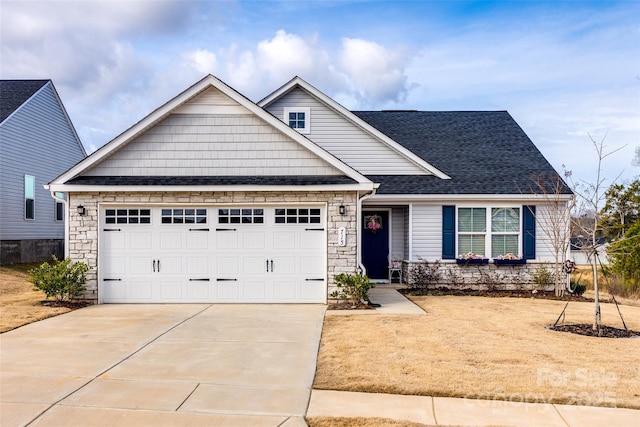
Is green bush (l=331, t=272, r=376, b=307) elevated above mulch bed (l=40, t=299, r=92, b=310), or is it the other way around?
green bush (l=331, t=272, r=376, b=307)

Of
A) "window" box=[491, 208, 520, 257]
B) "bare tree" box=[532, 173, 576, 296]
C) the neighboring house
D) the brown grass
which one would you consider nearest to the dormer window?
"window" box=[491, 208, 520, 257]

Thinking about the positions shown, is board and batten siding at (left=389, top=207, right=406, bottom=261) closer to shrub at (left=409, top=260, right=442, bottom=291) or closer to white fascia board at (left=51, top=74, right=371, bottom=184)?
shrub at (left=409, top=260, right=442, bottom=291)

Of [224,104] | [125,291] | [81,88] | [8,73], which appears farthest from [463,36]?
[8,73]

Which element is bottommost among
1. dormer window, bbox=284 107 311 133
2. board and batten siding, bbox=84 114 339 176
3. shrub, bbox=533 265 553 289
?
shrub, bbox=533 265 553 289

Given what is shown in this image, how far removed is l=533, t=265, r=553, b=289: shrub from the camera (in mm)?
14977

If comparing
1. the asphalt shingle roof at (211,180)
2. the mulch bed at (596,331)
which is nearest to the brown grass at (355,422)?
the mulch bed at (596,331)

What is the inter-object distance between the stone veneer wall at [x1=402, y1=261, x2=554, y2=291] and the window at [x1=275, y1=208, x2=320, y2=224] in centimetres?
428

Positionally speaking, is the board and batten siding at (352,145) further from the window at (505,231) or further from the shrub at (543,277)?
the shrub at (543,277)

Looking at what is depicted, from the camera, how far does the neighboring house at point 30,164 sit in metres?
19.8

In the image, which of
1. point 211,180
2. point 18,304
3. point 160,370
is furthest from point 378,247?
point 160,370

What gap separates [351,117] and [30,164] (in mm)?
13959

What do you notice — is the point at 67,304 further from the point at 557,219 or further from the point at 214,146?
the point at 557,219

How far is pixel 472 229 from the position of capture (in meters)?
15.3

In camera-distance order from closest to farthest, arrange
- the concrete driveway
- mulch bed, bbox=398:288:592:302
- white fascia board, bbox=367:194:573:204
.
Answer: the concrete driveway → mulch bed, bbox=398:288:592:302 → white fascia board, bbox=367:194:573:204
